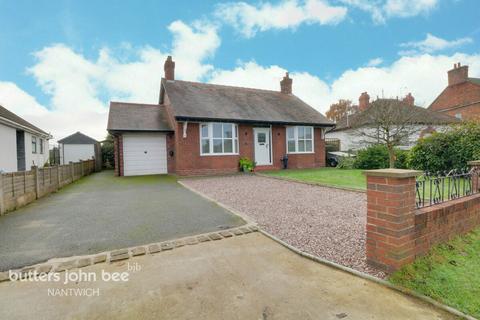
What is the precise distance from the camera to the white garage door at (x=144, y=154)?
13.9m

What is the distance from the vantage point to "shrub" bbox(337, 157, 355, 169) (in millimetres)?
15347

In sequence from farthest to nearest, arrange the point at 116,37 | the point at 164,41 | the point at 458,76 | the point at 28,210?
the point at 458,76, the point at 164,41, the point at 116,37, the point at 28,210

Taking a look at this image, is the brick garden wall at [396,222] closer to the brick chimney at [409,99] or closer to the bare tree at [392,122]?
the bare tree at [392,122]

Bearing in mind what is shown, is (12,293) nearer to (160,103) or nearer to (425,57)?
(160,103)

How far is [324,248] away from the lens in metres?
3.51

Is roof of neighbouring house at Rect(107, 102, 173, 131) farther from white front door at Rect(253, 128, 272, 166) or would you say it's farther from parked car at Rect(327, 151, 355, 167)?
parked car at Rect(327, 151, 355, 167)

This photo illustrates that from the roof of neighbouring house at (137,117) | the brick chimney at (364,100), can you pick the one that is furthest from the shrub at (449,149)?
the brick chimney at (364,100)

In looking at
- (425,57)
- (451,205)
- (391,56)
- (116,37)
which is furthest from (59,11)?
(425,57)

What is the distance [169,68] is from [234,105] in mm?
5091

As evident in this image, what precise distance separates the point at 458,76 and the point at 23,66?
4310cm

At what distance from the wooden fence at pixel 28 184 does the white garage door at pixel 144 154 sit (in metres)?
3.10

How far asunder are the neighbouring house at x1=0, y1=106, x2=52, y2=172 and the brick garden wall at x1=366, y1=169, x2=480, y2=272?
12854 mm

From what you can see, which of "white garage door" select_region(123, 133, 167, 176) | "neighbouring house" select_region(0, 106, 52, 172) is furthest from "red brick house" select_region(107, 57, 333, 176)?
"neighbouring house" select_region(0, 106, 52, 172)

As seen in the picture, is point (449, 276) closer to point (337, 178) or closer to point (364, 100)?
point (337, 178)
